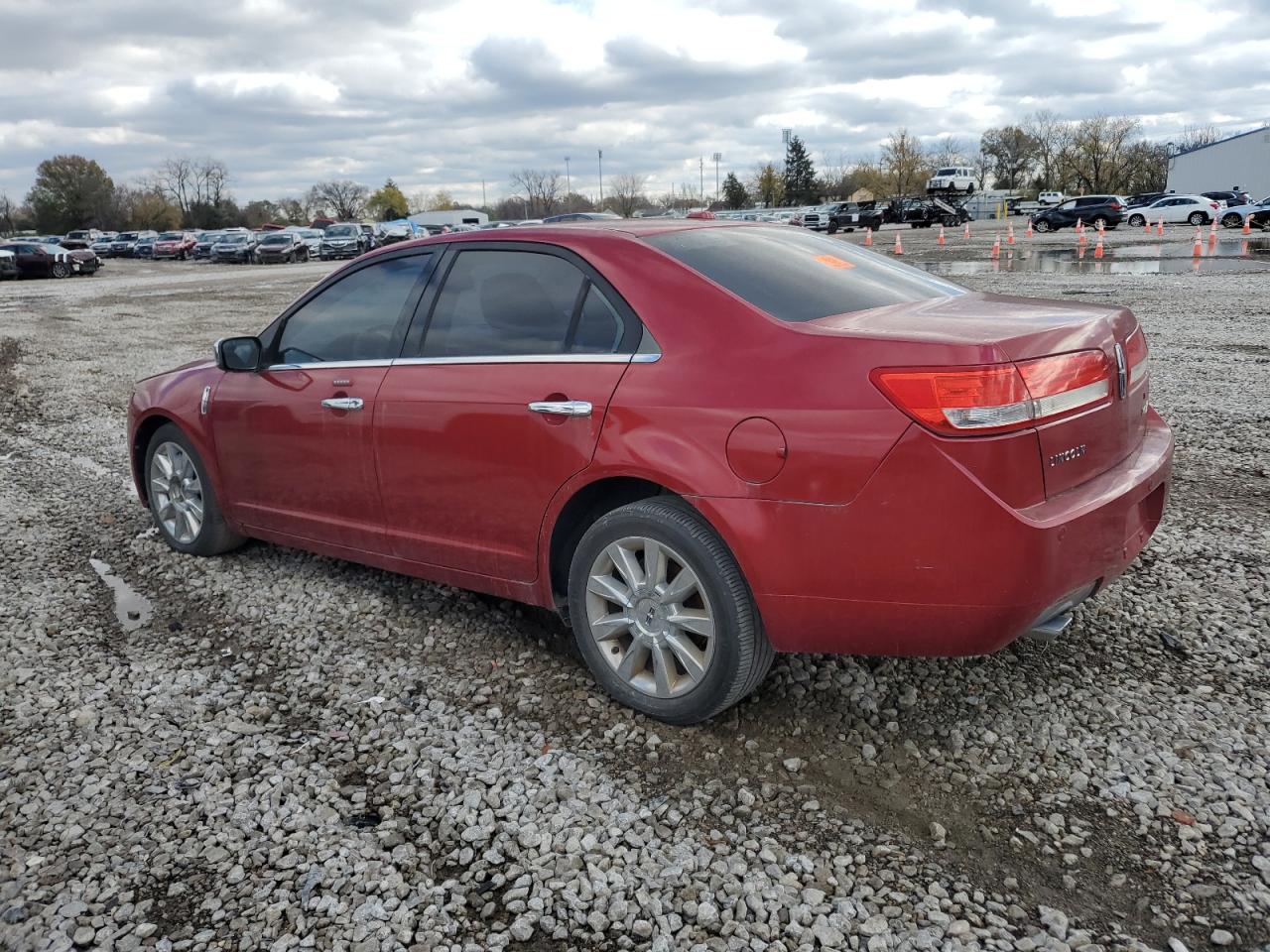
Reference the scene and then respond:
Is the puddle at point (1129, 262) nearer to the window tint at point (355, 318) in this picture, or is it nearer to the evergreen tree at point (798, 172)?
the window tint at point (355, 318)

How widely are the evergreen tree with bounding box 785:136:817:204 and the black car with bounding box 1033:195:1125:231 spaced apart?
6158 cm

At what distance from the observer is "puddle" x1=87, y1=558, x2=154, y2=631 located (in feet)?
14.8

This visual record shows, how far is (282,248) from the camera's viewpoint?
4691 centimetres

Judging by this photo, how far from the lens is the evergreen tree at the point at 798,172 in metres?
106

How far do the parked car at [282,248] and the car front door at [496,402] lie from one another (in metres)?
46.7

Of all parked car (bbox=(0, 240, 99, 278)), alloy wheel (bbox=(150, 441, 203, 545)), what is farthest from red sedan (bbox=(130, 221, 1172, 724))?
parked car (bbox=(0, 240, 99, 278))

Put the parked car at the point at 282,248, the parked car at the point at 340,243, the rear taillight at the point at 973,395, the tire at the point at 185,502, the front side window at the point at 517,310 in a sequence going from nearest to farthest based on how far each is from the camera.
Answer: the rear taillight at the point at 973,395, the front side window at the point at 517,310, the tire at the point at 185,502, the parked car at the point at 282,248, the parked car at the point at 340,243

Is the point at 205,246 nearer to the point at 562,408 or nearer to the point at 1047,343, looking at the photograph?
the point at 562,408

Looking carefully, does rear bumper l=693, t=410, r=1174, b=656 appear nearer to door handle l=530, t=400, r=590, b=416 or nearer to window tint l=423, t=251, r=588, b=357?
door handle l=530, t=400, r=590, b=416

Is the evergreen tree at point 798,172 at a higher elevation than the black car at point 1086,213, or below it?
higher

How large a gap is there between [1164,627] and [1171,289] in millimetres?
15071

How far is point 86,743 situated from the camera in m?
3.42

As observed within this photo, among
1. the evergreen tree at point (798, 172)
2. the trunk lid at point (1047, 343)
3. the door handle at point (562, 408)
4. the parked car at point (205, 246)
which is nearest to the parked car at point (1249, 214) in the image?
the trunk lid at point (1047, 343)

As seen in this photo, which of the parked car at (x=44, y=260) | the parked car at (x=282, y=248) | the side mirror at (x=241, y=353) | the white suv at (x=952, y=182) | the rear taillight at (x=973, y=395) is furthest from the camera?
the white suv at (x=952, y=182)
